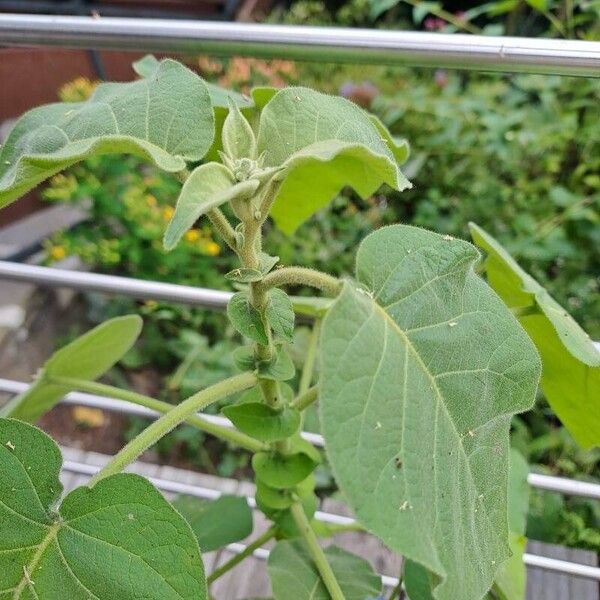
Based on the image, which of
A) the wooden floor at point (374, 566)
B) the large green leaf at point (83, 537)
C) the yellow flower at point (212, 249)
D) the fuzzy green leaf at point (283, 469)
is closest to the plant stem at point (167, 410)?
the fuzzy green leaf at point (283, 469)

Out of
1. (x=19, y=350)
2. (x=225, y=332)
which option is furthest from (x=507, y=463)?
(x=19, y=350)

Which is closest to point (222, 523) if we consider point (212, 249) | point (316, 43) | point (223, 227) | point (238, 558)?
point (238, 558)

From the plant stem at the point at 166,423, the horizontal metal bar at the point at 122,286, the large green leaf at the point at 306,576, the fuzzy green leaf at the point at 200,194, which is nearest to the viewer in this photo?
the fuzzy green leaf at the point at 200,194

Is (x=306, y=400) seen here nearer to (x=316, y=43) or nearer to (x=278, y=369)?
(x=278, y=369)

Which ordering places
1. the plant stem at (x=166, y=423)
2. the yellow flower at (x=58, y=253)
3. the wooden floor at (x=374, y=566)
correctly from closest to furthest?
the plant stem at (x=166, y=423) → the wooden floor at (x=374, y=566) → the yellow flower at (x=58, y=253)

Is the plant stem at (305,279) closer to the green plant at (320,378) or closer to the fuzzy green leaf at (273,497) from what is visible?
the green plant at (320,378)
